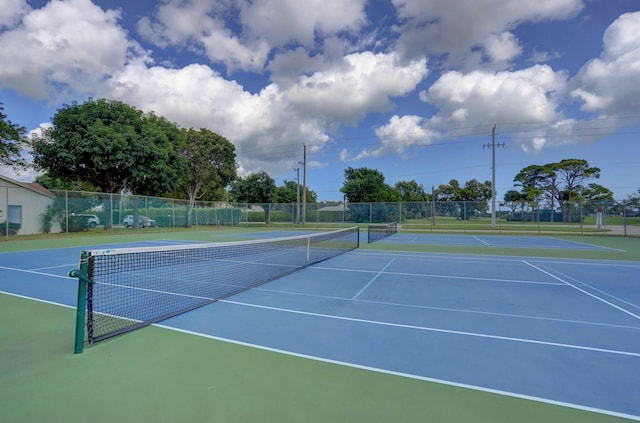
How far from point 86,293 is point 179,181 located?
26.2 metres

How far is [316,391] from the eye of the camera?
2916 mm

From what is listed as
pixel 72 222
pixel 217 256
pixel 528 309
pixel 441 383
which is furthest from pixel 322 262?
pixel 72 222

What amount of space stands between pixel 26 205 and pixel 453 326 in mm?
24133

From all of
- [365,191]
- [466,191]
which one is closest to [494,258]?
[365,191]

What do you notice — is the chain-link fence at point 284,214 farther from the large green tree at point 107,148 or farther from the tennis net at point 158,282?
the tennis net at point 158,282

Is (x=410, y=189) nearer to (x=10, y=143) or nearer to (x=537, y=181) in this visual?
(x=537, y=181)

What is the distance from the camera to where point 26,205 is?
1948 centimetres

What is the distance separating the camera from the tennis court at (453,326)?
10.4 feet

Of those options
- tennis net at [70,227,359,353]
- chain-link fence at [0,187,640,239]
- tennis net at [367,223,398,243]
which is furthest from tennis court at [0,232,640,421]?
chain-link fence at [0,187,640,239]

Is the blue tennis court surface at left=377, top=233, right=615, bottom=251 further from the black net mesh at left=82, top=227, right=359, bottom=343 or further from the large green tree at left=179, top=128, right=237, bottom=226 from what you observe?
the large green tree at left=179, top=128, right=237, bottom=226

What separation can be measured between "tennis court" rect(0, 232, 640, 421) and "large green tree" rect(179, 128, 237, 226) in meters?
25.9

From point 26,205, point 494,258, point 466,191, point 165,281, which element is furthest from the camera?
point 466,191

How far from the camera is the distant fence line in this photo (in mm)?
20250

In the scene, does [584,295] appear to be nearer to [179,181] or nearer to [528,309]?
[528,309]
